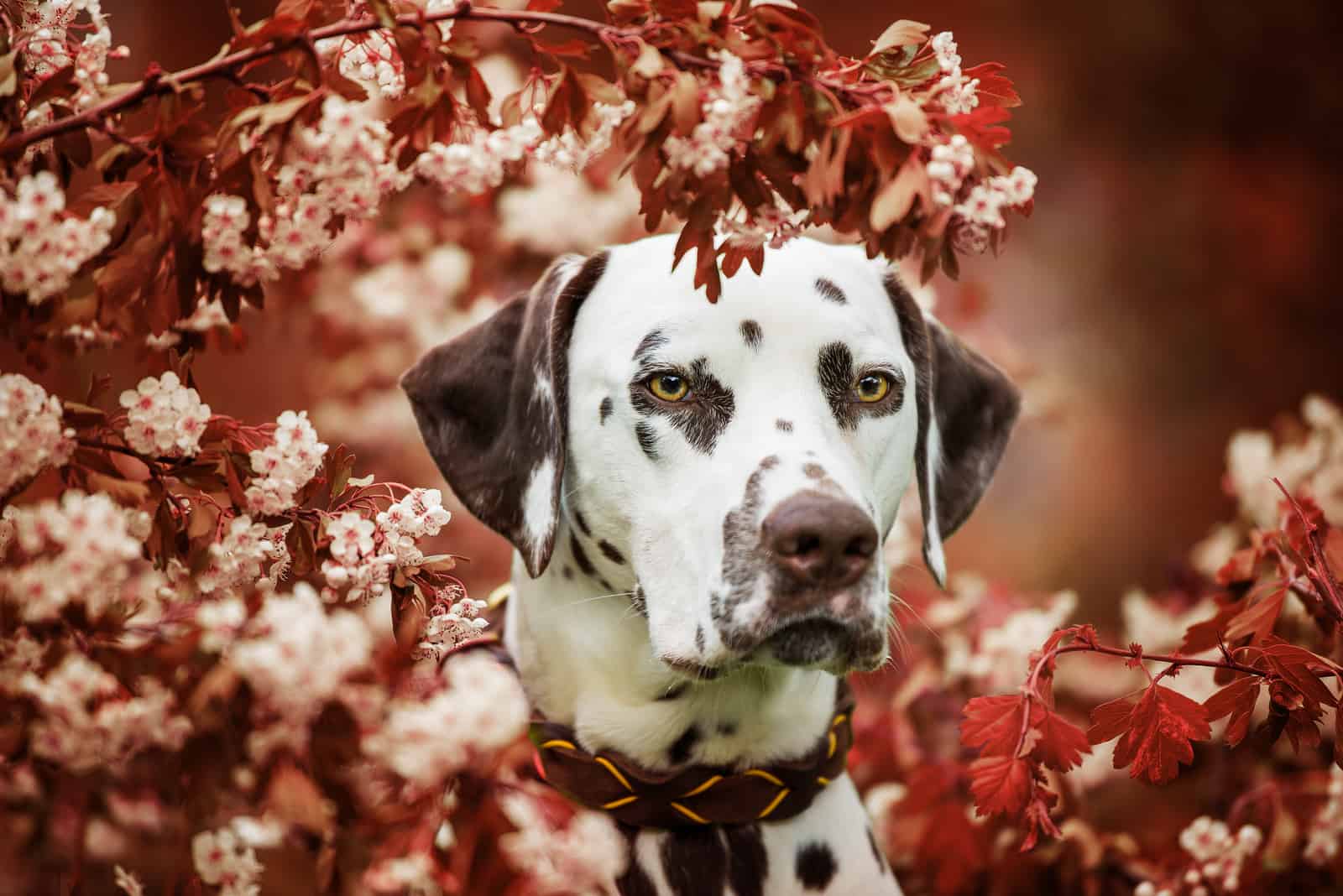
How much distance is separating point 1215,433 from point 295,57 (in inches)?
315

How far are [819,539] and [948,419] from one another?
0.95 meters

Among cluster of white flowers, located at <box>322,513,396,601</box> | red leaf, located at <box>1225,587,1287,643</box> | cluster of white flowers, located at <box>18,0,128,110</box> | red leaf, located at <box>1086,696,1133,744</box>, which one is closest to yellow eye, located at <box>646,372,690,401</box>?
cluster of white flowers, located at <box>322,513,396,601</box>

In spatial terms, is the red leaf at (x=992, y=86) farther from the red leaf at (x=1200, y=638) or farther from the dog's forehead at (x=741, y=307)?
the red leaf at (x=1200, y=638)

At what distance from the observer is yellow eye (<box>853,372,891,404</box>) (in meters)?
2.51

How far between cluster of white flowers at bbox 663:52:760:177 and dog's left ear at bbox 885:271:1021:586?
0.95 meters

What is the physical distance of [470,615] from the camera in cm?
225

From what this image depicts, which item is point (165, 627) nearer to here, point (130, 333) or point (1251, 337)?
point (130, 333)

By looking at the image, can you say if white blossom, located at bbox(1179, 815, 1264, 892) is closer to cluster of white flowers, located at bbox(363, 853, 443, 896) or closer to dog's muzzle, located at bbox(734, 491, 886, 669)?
dog's muzzle, located at bbox(734, 491, 886, 669)

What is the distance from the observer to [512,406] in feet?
8.86

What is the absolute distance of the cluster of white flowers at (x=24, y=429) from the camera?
1.79 metres

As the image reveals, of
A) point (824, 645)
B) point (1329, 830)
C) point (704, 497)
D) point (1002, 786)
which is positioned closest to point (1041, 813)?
point (1002, 786)

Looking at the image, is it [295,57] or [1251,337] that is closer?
[295,57]

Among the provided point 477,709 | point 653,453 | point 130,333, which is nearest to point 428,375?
point 653,453

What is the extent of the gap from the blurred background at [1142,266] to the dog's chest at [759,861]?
16.8ft
